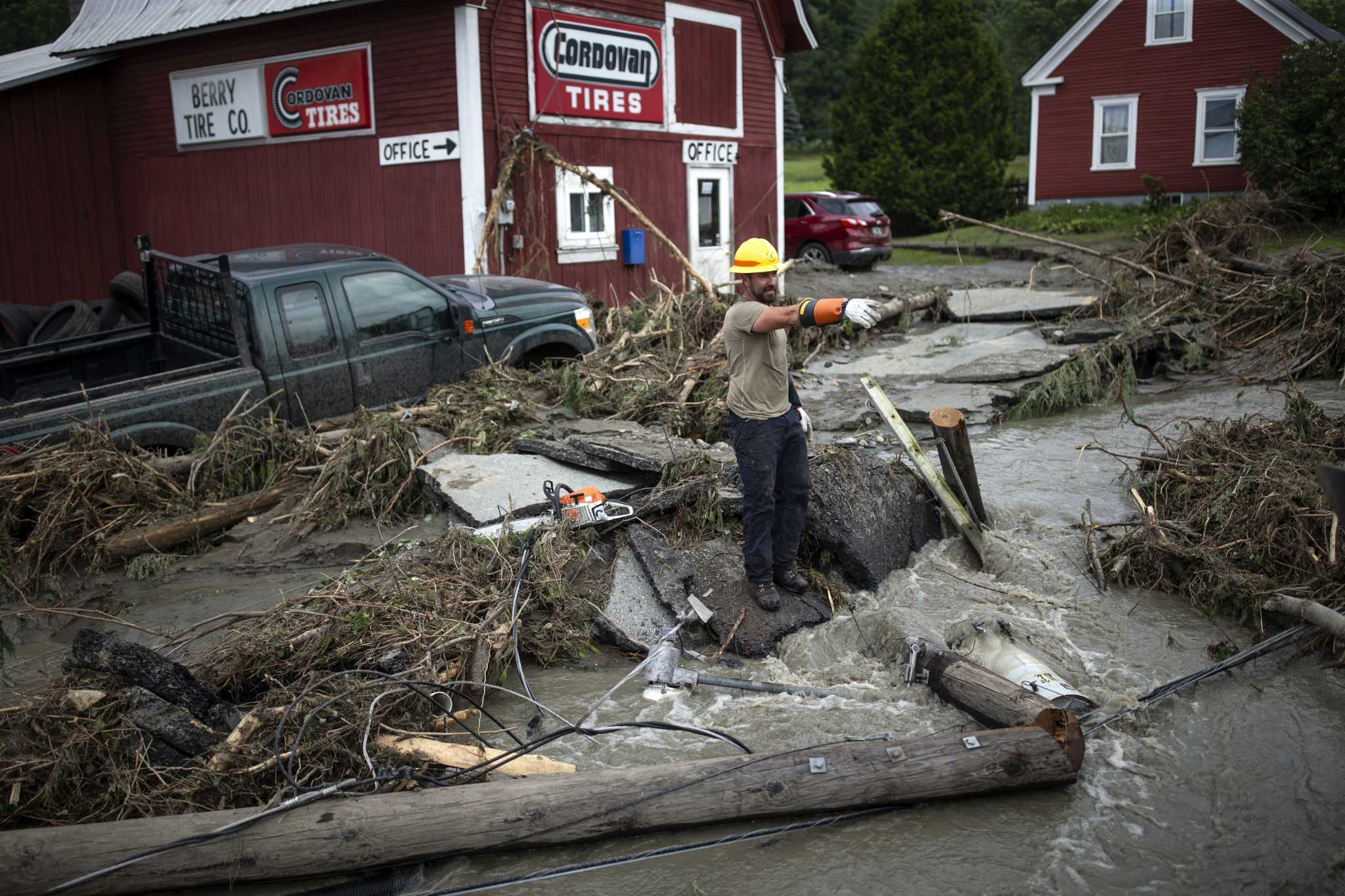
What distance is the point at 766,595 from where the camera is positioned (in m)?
6.10

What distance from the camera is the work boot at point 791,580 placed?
6.27 metres

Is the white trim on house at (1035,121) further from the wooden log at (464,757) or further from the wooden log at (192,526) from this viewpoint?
the wooden log at (464,757)

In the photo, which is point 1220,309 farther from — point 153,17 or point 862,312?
point 153,17

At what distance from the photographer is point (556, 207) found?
Result: 14.4 m

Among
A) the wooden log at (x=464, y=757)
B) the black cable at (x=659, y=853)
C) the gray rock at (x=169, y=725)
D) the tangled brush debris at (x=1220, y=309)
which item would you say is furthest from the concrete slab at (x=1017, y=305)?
the gray rock at (x=169, y=725)

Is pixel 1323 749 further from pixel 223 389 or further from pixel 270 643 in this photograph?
pixel 223 389

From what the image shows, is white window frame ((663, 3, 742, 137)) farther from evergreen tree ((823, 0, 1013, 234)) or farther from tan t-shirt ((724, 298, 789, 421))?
evergreen tree ((823, 0, 1013, 234))

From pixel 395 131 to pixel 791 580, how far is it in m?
9.75

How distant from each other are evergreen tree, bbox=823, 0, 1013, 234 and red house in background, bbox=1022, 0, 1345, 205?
73.1 inches

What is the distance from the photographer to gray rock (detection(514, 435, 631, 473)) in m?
7.58

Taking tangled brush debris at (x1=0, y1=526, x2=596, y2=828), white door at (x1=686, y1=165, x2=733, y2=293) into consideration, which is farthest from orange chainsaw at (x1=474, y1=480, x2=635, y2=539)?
white door at (x1=686, y1=165, x2=733, y2=293)

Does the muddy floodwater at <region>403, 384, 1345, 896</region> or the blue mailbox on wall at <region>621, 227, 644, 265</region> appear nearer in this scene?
the muddy floodwater at <region>403, 384, 1345, 896</region>

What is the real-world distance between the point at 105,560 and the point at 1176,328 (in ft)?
37.0

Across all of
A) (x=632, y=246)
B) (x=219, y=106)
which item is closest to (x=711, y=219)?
(x=632, y=246)
